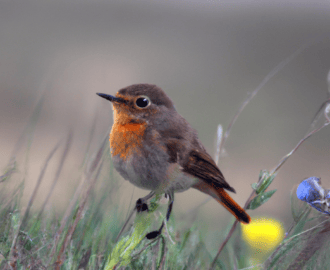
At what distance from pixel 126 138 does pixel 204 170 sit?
0.72 ft


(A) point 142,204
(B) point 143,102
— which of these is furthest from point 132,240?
(B) point 143,102

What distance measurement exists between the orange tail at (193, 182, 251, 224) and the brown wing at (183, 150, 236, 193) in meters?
0.02

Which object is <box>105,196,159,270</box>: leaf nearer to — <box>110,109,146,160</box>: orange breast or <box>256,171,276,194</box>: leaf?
<box>110,109,146,160</box>: orange breast

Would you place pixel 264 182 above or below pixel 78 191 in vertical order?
above

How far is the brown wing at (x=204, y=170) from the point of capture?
85 cm

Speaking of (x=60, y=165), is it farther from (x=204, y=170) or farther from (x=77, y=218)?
(x=204, y=170)

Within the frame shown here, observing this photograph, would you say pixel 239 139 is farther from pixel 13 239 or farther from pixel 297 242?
pixel 13 239

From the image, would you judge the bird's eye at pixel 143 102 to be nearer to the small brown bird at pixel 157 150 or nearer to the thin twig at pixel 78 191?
the small brown bird at pixel 157 150

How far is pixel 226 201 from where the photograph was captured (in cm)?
85

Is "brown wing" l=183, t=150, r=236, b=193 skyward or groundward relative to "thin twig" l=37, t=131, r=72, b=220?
skyward

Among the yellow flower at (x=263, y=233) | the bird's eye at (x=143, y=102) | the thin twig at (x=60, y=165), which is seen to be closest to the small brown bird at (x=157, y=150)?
the bird's eye at (x=143, y=102)

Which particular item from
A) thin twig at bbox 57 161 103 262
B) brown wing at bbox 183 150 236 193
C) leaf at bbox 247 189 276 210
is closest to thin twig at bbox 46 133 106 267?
thin twig at bbox 57 161 103 262

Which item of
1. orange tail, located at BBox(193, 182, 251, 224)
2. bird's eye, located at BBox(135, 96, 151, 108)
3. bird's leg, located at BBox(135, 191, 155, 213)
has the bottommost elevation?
bird's leg, located at BBox(135, 191, 155, 213)

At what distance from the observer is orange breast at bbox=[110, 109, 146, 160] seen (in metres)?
0.83
